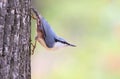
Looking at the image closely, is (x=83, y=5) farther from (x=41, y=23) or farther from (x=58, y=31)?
(x=41, y=23)

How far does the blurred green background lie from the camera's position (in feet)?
20.0

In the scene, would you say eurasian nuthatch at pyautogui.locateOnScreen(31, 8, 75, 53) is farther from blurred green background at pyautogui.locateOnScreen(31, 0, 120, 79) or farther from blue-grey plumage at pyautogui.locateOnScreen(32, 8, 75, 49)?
blurred green background at pyautogui.locateOnScreen(31, 0, 120, 79)

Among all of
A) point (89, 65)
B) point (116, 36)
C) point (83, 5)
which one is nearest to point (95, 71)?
point (89, 65)

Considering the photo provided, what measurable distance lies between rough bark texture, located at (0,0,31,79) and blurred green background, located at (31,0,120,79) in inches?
148

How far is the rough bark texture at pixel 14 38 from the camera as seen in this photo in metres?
2.05

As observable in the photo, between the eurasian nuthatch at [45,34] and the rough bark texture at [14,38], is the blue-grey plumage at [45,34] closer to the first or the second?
the eurasian nuthatch at [45,34]

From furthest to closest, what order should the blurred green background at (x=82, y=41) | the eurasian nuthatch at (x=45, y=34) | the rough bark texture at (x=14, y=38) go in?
the blurred green background at (x=82, y=41)
the eurasian nuthatch at (x=45, y=34)
the rough bark texture at (x=14, y=38)

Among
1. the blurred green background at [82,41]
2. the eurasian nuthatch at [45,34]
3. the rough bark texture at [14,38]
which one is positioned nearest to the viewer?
the rough bark texture at [14,38]

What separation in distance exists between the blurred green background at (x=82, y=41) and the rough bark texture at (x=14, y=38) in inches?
148

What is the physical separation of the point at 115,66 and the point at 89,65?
0.33 m

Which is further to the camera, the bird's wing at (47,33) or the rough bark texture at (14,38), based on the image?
the bird's wing at (47,33)

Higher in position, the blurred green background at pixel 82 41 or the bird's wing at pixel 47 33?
the bird's wing at pixel 47 33

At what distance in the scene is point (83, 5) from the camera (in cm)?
683

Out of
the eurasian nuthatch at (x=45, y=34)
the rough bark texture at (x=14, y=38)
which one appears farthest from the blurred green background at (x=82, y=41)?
the rough bark texture at (x=14, y=38)
